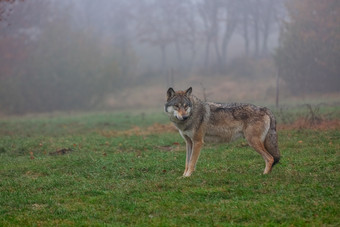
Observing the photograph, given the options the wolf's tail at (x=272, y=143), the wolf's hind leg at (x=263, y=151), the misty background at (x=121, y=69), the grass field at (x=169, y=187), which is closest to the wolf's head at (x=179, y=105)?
the grass field at (x=169, y=187)

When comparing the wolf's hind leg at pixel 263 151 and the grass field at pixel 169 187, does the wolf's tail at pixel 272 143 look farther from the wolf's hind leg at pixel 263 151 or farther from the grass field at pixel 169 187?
the grass field at pixel 169 187

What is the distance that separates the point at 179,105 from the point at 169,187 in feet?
6.48

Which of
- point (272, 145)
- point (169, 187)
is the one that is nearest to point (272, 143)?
point (272, 145)

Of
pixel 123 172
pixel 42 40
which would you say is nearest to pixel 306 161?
pixel 123 172

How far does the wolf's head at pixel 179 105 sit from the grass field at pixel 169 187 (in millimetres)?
1340

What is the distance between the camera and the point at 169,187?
8359 millimetres

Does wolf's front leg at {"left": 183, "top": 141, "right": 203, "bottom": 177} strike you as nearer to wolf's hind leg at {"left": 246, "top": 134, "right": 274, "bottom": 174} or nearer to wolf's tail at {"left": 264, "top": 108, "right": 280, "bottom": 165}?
wolf's hind leg at {"left": 246, "top": 134, "right": 274, "bottom": 174}

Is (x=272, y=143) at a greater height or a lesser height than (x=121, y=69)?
lesser

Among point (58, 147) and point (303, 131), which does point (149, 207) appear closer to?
point (58, 147)

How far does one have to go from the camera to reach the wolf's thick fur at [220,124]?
30.6 feet

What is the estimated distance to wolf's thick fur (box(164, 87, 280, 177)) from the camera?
933 cm

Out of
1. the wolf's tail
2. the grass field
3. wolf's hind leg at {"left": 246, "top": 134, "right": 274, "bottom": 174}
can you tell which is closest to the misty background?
the grass field

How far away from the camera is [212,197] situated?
761 centimetres

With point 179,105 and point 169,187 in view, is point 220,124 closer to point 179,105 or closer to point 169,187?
point 179,105
